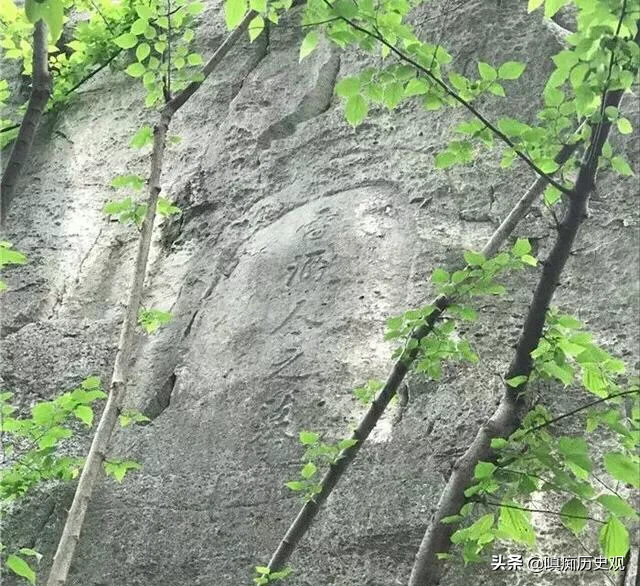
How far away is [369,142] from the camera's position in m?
4.70

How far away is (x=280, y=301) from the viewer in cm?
425

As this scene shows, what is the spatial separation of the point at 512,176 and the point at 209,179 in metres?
1.92

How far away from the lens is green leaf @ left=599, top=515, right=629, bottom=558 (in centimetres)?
206

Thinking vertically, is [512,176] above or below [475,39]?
below

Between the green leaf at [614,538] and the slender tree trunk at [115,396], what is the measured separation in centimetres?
159

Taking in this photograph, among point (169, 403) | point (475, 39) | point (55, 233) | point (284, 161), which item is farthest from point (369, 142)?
point (55, 233)

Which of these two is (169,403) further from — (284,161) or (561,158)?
(561,158)

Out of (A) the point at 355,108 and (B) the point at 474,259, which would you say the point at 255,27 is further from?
(B) the point at 474,259

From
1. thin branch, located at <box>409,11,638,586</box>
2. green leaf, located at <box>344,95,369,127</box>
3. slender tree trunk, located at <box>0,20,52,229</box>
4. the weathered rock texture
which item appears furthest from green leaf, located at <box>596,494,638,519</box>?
slender tree trunk, located at <box>0,20,52,229</box>

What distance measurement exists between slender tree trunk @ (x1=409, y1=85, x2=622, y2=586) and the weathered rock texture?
45 centimetres

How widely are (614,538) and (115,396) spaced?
171cm

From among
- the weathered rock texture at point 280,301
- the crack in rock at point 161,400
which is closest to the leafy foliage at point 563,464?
the weathered rock texture at point 280,301

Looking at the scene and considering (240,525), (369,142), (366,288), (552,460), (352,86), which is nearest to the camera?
(552,460)

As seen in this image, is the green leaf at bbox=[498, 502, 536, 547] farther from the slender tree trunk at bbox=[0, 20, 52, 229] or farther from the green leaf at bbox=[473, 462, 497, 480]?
the slender tree trunk at bbox=[0, 20, 52, 229]
